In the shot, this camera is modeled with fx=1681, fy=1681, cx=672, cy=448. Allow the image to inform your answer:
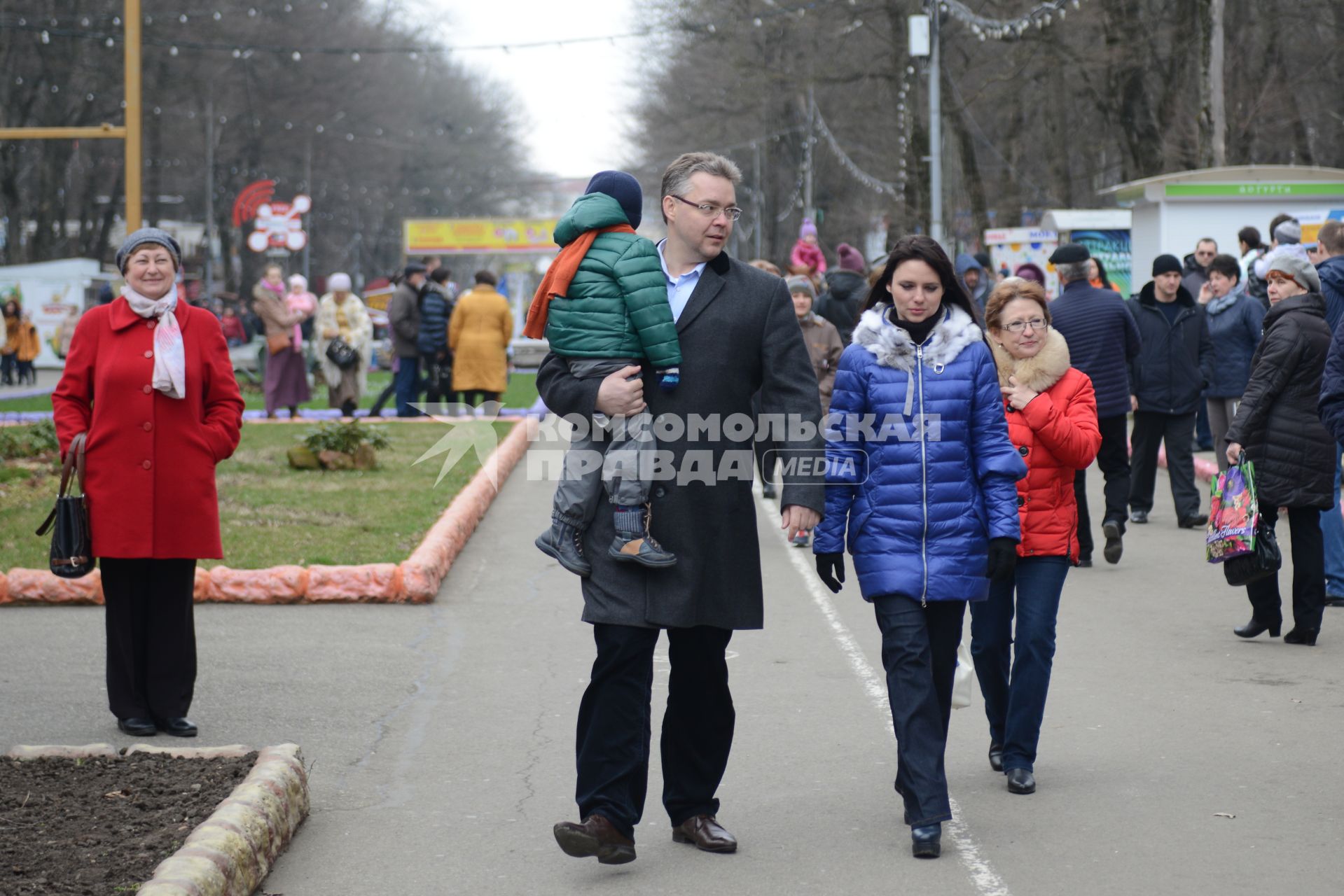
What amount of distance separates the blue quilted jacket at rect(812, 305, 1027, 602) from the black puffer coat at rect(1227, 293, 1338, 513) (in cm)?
354

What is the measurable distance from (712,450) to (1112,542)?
6.73 m

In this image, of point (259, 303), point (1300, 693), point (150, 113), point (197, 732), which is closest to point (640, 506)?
point (197, 732)

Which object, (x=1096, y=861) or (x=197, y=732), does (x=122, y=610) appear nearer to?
(x=197, y=732)

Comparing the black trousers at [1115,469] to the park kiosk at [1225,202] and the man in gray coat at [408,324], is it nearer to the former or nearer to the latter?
the park kiosk at [1225,202]

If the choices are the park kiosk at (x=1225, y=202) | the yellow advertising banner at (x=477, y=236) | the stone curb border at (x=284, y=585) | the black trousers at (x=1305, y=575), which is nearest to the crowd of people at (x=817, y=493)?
the black trousers at (x=1305, y=575)

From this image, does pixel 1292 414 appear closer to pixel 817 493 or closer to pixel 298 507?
pixel 817 493

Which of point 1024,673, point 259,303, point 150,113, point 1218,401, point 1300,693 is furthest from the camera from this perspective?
point 150,113

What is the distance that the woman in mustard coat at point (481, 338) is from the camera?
20.5m

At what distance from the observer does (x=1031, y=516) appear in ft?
19.7

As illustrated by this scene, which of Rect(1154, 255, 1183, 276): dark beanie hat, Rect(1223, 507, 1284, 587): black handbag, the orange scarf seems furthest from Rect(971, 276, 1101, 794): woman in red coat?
Rect(1154, 255, 1183, 276): dark beanie hat

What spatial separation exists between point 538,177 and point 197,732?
97359 mm

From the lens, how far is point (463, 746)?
6.64m

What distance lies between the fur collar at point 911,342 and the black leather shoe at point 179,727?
3162 millimetres

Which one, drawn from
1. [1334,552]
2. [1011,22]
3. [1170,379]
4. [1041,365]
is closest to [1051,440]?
[1041,365]
